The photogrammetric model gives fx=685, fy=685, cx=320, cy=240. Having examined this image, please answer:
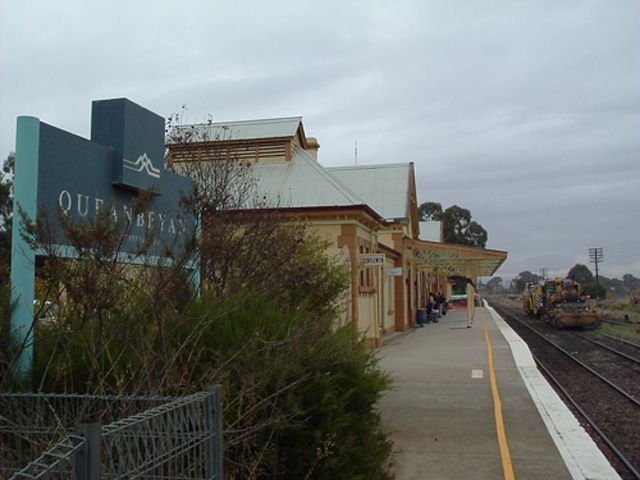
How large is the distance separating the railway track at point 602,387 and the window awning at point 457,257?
4140 millimetres

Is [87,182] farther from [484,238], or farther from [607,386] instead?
[484,238]

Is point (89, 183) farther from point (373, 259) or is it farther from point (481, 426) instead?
point (373, 259)

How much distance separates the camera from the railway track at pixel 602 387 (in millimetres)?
9852

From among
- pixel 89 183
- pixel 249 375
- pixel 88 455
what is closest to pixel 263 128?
pixel 89 183

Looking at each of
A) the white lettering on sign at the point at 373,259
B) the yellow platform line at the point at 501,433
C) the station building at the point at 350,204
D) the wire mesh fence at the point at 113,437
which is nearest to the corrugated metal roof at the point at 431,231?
the station building at the point at 350,204

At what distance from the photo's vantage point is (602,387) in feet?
52.2

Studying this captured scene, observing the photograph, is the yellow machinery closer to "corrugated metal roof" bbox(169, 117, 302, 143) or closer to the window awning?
the window awning

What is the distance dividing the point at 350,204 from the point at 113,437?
16576mm

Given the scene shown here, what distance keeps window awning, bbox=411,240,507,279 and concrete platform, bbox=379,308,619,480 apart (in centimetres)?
1348

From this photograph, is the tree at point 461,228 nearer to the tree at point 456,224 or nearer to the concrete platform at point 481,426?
the tree at point 456,224


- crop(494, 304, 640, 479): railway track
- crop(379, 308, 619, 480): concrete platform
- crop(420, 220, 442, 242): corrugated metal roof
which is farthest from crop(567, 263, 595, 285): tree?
crop(379, 308, 619, 480): concrete platform

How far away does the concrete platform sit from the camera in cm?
692

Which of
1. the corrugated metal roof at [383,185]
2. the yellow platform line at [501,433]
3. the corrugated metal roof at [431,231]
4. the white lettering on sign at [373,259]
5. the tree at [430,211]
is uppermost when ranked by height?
the tree at [430,211]

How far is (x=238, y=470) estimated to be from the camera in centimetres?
468
